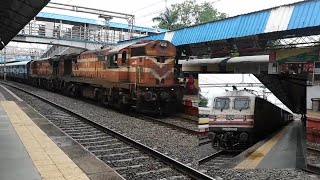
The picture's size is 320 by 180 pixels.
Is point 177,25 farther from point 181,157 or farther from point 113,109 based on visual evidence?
point 181,157

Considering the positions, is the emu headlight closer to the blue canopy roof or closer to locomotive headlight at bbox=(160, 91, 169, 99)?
locomotive headlight at bbox=(160, 91, 169, 99)

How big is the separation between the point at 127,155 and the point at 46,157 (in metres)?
2.10

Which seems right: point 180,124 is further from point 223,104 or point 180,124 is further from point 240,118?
point 223,104

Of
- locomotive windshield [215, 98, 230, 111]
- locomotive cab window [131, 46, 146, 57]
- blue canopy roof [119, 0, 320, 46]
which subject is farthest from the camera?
locomotive cab window [131, 46, 146, 57]

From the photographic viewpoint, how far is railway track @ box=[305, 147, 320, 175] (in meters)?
6.98

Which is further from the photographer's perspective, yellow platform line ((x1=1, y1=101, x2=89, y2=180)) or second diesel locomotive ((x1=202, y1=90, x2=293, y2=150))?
second diesel locomotive ((x1=202, y1=90, x2=293, y2=150))

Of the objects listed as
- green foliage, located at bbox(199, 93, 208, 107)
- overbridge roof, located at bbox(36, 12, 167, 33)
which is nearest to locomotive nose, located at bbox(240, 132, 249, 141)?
green foliage, located at bbox(199, 93, 208, 107)

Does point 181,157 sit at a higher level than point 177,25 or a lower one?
lower

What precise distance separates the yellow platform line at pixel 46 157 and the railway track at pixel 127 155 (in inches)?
41.1

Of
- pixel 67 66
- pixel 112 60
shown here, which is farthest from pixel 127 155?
pixel 67 66

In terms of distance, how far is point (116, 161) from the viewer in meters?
8.17

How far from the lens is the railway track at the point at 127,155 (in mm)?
7036

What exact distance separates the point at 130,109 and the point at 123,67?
2.50 meters

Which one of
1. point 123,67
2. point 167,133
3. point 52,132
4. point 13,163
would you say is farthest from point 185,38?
point 13,163
